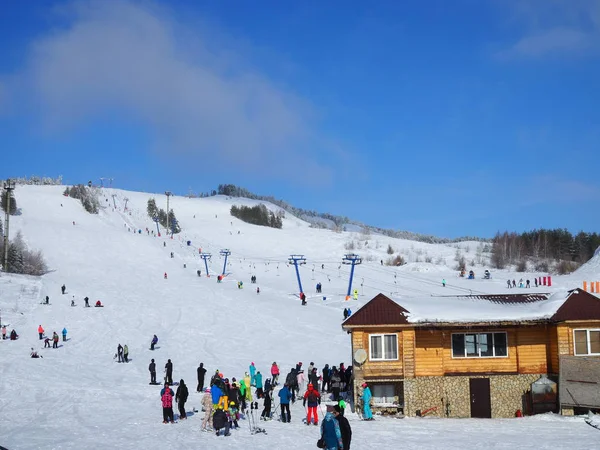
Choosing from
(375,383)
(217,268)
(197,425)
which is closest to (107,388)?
(197,425)

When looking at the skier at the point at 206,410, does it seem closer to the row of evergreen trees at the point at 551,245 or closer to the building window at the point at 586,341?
the building window at the point at 586,341

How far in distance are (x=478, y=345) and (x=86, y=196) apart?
116 metres

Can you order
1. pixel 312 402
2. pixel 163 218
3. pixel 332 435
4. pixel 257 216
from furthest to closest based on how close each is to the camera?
pixel 257 216 < pixel 163 218 < pixel 312 402 < pixel 332 435

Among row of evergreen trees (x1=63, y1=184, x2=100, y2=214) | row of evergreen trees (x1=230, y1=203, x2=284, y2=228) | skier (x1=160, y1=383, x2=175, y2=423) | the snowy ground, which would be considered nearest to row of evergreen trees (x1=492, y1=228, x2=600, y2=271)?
the snowy ground

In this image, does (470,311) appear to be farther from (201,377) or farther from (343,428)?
(343,428)

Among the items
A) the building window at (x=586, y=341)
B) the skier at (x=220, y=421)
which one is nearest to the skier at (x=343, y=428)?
the skier at (x=220, y=421)

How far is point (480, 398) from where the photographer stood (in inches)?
911

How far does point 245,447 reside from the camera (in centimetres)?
1579

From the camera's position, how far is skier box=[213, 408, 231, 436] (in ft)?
56.1

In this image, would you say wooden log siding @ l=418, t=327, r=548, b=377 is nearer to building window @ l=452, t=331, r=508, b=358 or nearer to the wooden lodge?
the wooden lodge

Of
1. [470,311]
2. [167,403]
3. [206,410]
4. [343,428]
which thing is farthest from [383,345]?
[343,428]

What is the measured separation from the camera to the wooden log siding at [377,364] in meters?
23.1

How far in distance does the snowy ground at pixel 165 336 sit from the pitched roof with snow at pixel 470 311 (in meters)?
3.47

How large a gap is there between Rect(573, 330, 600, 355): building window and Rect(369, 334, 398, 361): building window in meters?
6.41
